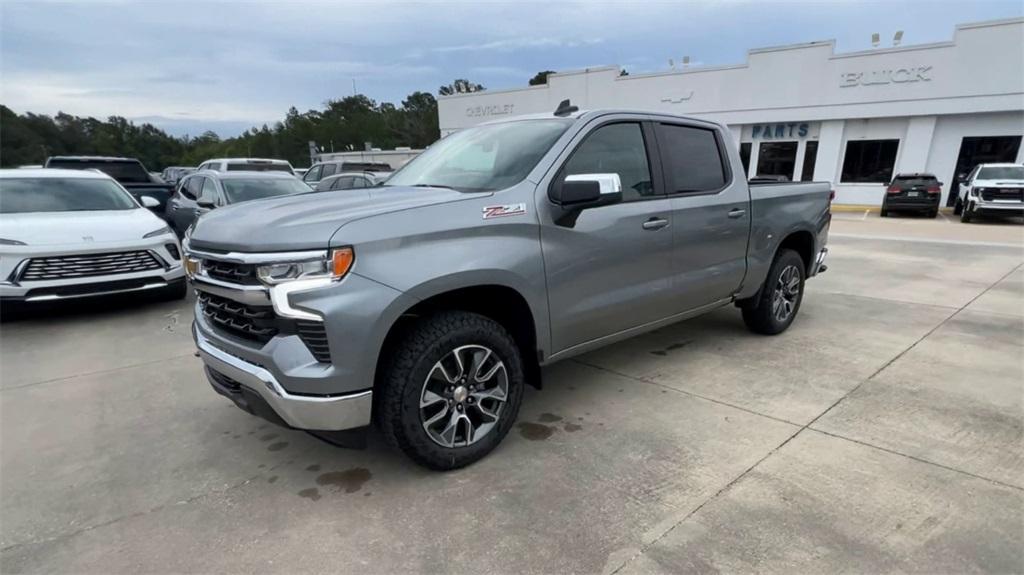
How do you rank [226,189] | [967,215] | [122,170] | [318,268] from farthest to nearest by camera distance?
[967,215] → [122,170] → [226,189] → [318,268]

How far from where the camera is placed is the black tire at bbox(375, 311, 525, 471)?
2.56m

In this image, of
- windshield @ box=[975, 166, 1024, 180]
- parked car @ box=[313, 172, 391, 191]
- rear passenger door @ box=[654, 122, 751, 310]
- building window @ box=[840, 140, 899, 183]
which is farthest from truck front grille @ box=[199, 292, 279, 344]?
building window @ box=[840, 140, 899, 183]

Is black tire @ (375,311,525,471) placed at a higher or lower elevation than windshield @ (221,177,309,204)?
lower

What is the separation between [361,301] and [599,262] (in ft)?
5.00

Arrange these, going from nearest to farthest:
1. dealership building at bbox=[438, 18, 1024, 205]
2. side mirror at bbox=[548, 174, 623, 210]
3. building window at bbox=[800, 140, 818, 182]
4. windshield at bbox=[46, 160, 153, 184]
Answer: side mirror at bbox=[548, 174, 623, 210]
windshield at bbox=[46, 160, 153, 184]
dealership building at bbox=[438, 18, 1024, 205]
building window at bbox=[800, 140, 818, 182]

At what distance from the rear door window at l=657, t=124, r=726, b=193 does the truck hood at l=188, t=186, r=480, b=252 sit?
5.47ft

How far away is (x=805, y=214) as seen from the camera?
4973mm

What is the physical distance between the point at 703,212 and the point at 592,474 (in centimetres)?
215


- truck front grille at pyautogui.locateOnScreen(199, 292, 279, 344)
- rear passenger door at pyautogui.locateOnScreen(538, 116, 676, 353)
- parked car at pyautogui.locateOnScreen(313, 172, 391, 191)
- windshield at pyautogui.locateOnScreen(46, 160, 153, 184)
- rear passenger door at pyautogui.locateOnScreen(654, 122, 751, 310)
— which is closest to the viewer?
truck front grille at pyautogui.locateOnScreen(199, 292, 279, 344)

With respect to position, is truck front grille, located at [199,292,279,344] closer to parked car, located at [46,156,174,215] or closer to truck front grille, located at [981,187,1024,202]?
parked car, located at [46,156,174,215]

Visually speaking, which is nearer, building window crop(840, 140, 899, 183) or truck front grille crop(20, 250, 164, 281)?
truck front grille crop(20, 250, 164, 281)

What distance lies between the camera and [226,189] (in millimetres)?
8297

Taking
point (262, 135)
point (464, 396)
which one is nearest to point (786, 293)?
point (464, 396)

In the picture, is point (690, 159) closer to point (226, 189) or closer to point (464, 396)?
point (464, 396)
